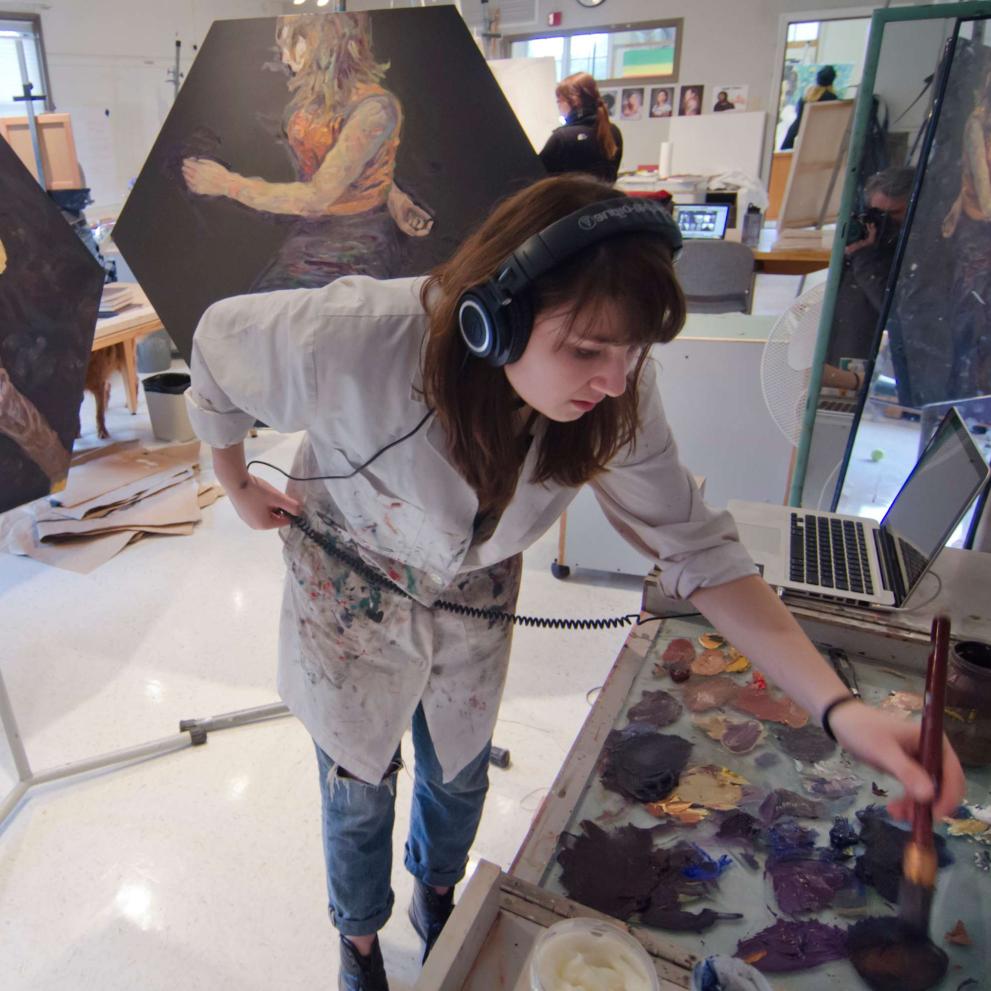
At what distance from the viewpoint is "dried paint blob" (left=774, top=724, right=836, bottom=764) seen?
3.11 ft

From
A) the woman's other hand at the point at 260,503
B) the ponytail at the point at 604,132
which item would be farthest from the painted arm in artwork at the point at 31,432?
the ponytail at the point at 604,132

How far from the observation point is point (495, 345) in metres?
0.72

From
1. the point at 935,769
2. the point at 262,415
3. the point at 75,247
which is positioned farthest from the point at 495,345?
the point at 75,247

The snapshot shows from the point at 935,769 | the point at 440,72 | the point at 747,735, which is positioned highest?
the point at 440,72

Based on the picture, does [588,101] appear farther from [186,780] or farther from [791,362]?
[186,780]

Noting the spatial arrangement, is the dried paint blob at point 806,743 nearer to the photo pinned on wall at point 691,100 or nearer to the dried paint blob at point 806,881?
the dried paint blob at point 806,881

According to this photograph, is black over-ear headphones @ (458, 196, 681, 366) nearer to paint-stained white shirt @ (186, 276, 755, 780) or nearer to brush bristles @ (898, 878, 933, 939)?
paint-stained white shirt @ (186, 276, 755, 780)

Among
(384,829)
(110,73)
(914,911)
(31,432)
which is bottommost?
(384,829)

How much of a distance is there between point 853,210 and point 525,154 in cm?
79

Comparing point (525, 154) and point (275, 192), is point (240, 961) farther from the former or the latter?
point (525, 154)

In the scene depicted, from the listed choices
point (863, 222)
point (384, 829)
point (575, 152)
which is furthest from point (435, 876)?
point (575, 152)

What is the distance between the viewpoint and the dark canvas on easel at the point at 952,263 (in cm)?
144

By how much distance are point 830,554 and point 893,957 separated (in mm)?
664

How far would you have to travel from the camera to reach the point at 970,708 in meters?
0.91
